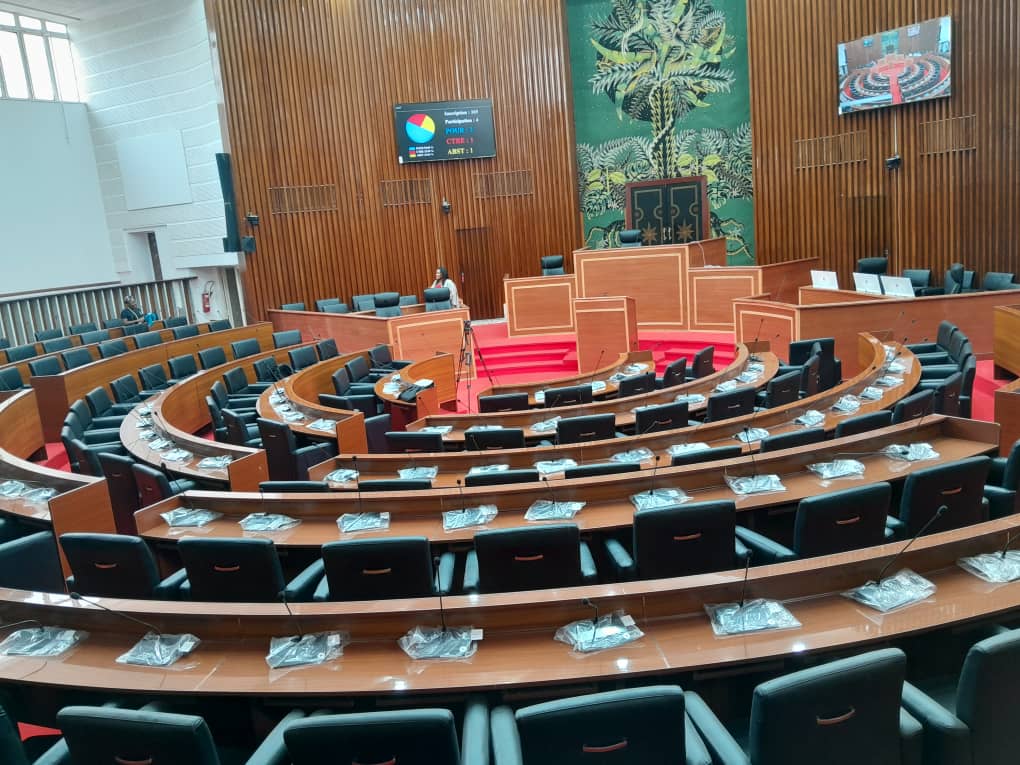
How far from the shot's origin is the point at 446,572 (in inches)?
148

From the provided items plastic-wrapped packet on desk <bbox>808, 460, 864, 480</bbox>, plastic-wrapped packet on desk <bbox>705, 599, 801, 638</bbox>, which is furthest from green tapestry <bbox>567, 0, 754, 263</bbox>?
plastic-wrapped packet on desk <bbox>705, 599, 801, 638</bbox>

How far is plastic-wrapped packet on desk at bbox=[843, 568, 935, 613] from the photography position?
A: 271cm

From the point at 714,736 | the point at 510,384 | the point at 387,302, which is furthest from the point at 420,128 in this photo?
the point at 714,736

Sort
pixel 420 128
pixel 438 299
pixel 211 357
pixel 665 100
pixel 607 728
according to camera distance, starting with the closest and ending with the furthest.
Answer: pixel 607 728, pixel 211 357, pixel 438 299, pixel 665 100, pixel 420 128

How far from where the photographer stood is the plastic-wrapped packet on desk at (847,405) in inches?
231

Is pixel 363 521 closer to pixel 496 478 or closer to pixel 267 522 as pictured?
pixel 267 522

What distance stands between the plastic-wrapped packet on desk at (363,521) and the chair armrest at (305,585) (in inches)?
11.2

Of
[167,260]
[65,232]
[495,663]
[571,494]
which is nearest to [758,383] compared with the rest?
[571,494]

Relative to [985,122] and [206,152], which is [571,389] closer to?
[985,122]

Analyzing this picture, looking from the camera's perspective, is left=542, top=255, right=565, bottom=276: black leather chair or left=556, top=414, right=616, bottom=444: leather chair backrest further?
left=542, top=255, right=565, bottom=276: black leather chair

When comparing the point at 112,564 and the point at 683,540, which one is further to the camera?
the point at 112,564

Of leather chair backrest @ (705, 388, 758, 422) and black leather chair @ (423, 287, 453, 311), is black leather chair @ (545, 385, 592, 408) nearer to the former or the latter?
leather chair backrest @ (705, 388, 758, 422)

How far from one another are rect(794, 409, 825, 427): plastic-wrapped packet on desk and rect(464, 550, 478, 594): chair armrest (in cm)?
292

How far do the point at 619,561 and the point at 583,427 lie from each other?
2129 millimetres
